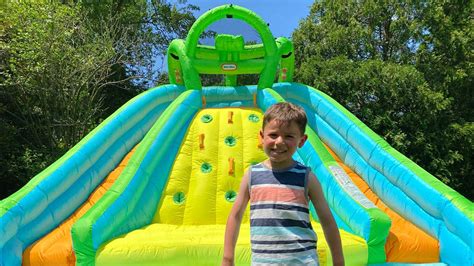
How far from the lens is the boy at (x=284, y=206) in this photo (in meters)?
1.21

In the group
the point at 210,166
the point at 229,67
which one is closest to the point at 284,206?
the point at 210,166

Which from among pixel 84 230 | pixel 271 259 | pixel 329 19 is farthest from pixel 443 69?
pixel 271 259

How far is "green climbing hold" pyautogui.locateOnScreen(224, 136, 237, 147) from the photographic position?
4.15 metres

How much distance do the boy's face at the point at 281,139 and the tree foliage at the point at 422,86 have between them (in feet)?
23.0

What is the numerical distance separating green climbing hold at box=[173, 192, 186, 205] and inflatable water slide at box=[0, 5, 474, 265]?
0.01 m

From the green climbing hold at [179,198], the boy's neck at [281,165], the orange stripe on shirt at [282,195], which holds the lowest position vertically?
the green climbing hold at [179,198]

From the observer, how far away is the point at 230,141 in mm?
4191

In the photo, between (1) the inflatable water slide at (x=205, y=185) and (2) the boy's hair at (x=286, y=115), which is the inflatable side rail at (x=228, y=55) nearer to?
(1) the inflatable water slide at (x=205, y=185)

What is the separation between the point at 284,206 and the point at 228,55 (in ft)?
13.3

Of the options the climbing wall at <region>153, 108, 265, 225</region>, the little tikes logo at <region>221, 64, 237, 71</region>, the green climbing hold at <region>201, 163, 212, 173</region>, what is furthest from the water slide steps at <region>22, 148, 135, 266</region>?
the little tikes logo at <region>221, 64, 237, 71</region>

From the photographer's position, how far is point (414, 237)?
3002mm

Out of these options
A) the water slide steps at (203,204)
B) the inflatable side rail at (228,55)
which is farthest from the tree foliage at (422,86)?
the water slide steps at (203,204)

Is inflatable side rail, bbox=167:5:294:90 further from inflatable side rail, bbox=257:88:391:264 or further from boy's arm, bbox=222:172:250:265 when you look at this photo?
boy's arm, bbox=222:172:250:265

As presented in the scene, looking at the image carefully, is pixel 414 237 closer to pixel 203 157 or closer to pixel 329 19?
pixel 203 157
